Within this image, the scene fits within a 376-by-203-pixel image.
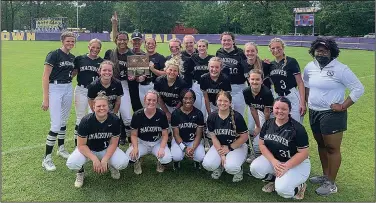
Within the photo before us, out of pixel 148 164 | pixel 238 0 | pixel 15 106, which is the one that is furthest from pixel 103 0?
pixel 148 164

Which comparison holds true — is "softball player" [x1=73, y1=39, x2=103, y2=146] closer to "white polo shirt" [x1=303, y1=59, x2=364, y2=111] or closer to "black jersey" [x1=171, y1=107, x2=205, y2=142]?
"black jersey" [x1=171, y1=107, x2=205, y2=142]

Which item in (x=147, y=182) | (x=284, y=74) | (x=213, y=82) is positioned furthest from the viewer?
(x=213, y=82)

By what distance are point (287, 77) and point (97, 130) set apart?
Result: 2.92m

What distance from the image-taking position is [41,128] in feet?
24.5

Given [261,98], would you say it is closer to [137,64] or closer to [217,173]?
[217,173]

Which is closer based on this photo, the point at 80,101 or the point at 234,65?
the point at 80,101

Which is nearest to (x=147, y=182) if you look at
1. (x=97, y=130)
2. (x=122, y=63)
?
(x=97, y=130)

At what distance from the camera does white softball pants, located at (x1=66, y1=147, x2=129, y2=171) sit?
4.70 m

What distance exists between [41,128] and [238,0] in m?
54.0

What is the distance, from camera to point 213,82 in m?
5.67

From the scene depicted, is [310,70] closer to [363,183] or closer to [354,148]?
[363,183]

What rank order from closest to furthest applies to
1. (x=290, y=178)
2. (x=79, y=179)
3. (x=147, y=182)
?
(x=290, y=178) < (x=79, y=179) < (x=147, y=182)

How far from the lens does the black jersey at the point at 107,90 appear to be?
535cm

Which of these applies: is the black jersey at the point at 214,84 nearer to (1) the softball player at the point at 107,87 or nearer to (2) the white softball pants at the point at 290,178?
(1) the softball player at the point at 107,87
